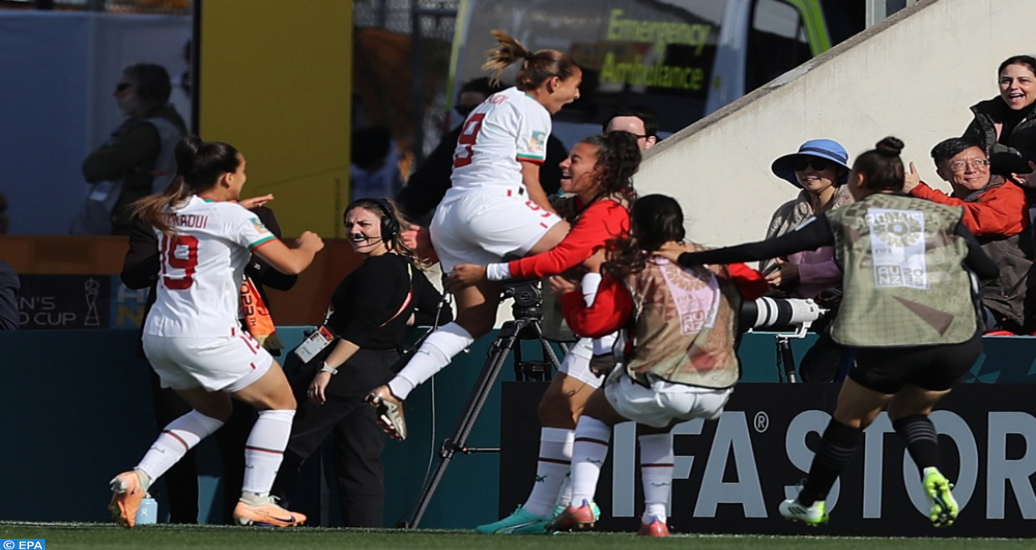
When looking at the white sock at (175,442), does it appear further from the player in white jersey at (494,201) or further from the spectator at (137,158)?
the spectator at (137,158)

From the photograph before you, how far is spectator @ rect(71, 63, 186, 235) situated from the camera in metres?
15.5

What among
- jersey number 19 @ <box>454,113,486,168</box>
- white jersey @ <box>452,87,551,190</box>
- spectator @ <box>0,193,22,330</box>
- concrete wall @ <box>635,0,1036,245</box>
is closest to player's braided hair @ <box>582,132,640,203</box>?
white jersey @ <box>452,87,551,190</box>

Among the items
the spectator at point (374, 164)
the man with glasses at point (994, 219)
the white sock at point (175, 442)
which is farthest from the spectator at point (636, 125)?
the spectator at point (374, 164)

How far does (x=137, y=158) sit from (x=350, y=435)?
7.10 m

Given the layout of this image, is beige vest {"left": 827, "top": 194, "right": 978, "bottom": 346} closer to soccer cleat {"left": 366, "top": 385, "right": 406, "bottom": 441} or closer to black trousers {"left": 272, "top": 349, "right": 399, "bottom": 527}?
soccer cleat {"left": 366, "top": 385, "right": 406, "bottom": 441}

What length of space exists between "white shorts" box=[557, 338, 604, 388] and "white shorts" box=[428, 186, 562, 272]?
0.46 metres

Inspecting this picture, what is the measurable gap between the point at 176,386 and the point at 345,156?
833 cm

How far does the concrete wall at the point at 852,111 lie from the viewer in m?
10.9

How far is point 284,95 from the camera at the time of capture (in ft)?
50.6

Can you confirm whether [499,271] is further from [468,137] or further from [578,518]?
[578,518]

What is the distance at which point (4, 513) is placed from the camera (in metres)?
9.09

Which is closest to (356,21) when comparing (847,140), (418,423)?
(847,140)

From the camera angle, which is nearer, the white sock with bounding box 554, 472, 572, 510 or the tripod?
the white sock with bounding box 554, 472, 572, 510

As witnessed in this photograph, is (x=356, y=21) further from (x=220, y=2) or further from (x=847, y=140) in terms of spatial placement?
(x=847, y=140)
